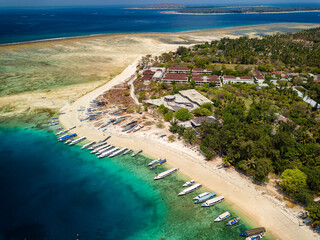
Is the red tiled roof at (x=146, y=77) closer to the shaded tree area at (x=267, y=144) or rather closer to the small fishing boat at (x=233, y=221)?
the shaded tree area at (x=267, y=144)

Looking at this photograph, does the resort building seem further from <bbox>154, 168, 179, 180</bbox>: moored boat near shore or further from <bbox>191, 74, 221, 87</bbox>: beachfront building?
<bbox>154, 168, 179, 180</bbox>: moored boat near shore

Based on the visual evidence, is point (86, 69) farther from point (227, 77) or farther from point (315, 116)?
point (315, 116)

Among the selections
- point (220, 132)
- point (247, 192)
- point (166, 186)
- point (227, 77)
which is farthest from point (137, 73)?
point (247, 192)

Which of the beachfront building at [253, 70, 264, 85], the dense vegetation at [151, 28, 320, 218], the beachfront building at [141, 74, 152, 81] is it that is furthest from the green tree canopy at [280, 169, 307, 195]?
the beachfront building at [141, 74, 152, 81]

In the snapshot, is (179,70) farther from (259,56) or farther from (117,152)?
(117,152)

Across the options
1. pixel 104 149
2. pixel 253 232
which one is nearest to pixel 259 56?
pixel 104 149

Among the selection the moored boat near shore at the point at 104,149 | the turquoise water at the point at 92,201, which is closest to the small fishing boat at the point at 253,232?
the turquoise water at the point at 92,201
